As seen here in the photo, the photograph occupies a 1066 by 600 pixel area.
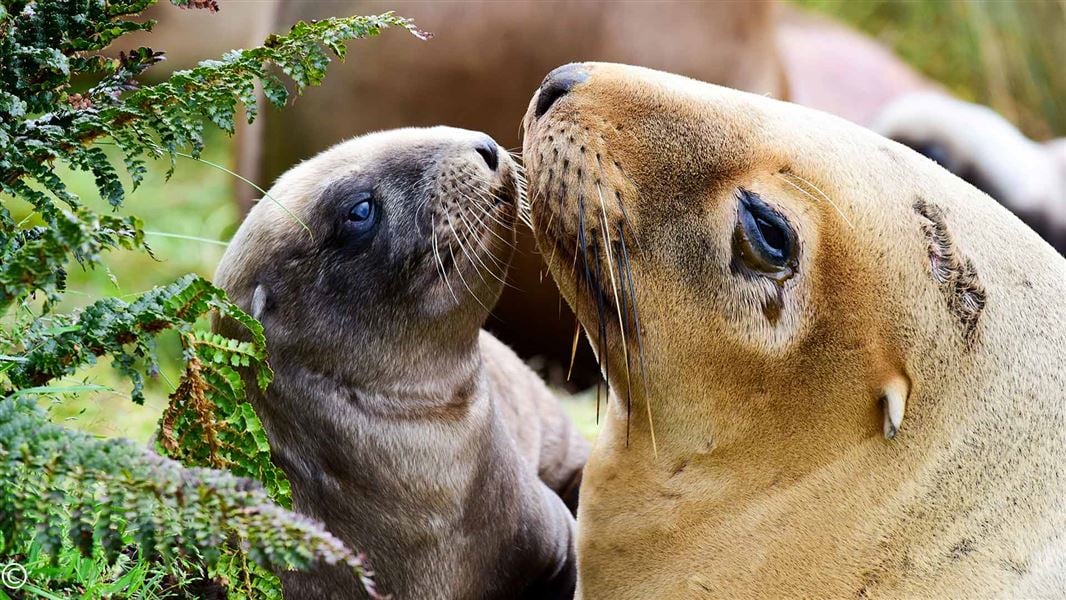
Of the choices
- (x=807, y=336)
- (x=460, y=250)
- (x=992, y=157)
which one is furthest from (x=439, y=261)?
(x=992, y=157)

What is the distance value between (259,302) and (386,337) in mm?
353

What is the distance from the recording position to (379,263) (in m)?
3.26

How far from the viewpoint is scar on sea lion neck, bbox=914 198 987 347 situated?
273 cm

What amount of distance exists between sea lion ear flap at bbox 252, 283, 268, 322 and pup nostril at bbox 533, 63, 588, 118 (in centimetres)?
90

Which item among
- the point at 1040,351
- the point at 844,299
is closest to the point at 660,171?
the point at 844,299

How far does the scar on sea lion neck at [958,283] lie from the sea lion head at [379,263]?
116 cm

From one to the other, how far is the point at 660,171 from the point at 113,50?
291 inches

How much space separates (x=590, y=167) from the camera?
9.29ft

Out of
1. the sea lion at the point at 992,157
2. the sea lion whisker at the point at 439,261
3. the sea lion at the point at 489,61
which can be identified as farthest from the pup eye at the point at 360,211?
the sea lion at the point at 992,157

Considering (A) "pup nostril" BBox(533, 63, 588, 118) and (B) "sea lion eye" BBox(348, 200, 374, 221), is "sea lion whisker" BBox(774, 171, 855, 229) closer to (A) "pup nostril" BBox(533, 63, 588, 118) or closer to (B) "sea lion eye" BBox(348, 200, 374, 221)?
(A) "pup nostril" BBox(533, 63, 588, 118)

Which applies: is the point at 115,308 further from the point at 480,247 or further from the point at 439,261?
the point at 480,247

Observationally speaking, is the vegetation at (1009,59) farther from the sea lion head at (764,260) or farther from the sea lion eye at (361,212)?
the sea lion eye at (361,212)

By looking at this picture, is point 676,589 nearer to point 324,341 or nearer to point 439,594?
point 439,594

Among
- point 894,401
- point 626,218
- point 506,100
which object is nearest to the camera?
point 894,401
